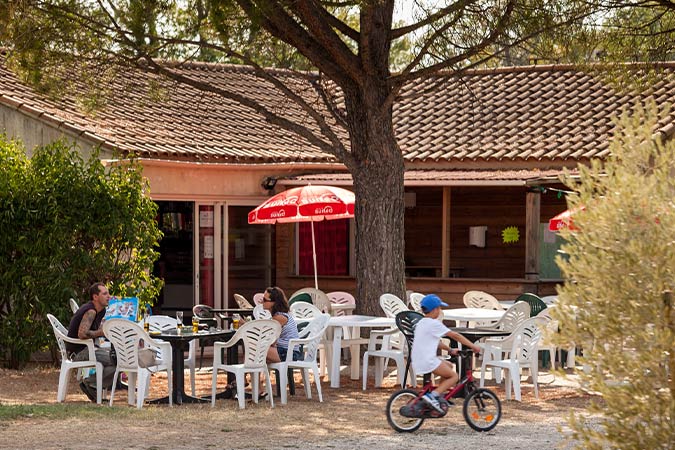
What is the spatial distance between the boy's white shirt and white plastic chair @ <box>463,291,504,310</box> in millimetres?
6260

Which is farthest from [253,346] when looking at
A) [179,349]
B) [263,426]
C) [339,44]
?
[339,44]

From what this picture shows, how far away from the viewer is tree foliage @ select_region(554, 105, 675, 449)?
5.50 m

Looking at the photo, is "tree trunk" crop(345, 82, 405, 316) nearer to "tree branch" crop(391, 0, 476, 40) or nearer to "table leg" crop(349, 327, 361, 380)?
"table leg" crop(349, 327, 361, 380)

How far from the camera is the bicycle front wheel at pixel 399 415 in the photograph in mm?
10039

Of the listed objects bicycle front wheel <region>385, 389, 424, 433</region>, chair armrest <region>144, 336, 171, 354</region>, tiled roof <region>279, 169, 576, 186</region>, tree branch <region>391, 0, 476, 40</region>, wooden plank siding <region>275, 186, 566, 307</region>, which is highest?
tree branch <region>391, 0, 476, 40</region>

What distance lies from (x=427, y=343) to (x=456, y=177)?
331 inches

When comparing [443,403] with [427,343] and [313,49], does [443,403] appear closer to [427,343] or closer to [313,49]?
[427,343]

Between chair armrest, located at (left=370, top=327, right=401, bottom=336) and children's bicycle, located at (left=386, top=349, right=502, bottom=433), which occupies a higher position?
chair armrest, located at (left=370, top=327, right=401, bottom=336)

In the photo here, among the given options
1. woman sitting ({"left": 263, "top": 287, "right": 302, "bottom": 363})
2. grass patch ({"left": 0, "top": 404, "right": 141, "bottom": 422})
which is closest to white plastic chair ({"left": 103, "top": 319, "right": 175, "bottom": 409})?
grass patch ({"left": 0, "top": 404, "right": 141, "bottom": 422})

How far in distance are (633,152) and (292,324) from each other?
6877 mm

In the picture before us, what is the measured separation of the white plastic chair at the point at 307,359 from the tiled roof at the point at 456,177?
18.9 ft

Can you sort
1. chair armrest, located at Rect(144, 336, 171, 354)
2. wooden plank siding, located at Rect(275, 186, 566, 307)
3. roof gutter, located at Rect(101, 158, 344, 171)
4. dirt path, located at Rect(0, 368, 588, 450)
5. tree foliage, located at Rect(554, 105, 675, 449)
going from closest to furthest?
tree foliage, located at Rect(554, 105, 675, 449)
dirt path, located at Rect(0, 368, 588, 450)
chair armrest, located at Rect(144, 336, 171, 354)
roof gutter, located at Rect(101, 158, 344, 171)
wooden plank siding, located at Rect(275, 186, 566, 307)

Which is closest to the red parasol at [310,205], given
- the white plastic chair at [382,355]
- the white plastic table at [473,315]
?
the white plastic table at [473,315]

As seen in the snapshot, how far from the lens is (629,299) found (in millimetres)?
5523
